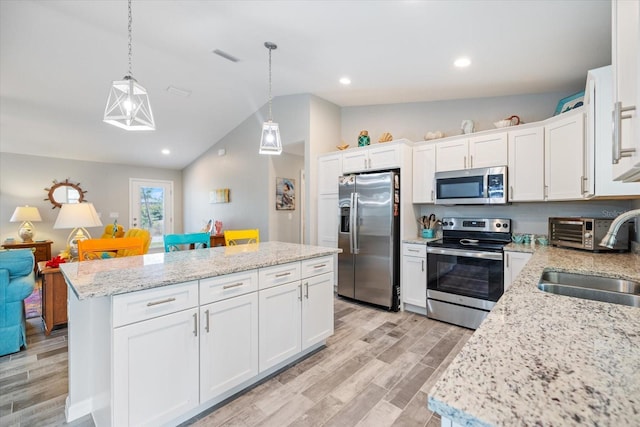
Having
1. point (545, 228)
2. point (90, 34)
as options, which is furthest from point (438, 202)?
point (90, 34)

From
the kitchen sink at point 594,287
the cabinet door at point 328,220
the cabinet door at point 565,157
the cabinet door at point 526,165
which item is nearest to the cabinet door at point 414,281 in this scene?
the cabinet door at point 328,220

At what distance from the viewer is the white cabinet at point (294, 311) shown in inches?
80.5

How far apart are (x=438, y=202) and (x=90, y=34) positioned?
4362mm

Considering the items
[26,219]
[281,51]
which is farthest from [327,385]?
[26,219]

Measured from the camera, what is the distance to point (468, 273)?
3.01m

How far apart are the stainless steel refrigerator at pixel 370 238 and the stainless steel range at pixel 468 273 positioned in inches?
17.6

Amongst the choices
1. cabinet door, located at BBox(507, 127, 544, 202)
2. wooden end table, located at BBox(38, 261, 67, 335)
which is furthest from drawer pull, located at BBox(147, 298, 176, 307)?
cabinet door, located at BBox(507, 127, 544, 202)

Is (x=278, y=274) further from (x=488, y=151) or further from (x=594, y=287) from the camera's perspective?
(x=488, y=151)

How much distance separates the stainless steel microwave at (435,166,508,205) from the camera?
3016 mm

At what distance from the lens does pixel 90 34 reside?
313 cm

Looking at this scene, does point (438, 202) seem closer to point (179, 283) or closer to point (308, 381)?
point (308, 381)

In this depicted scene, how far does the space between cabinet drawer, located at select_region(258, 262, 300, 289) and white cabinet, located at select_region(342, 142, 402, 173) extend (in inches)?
77.7

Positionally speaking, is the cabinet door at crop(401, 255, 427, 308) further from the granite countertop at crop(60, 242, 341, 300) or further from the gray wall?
the gray wall

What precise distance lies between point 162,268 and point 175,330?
1.37 ft
